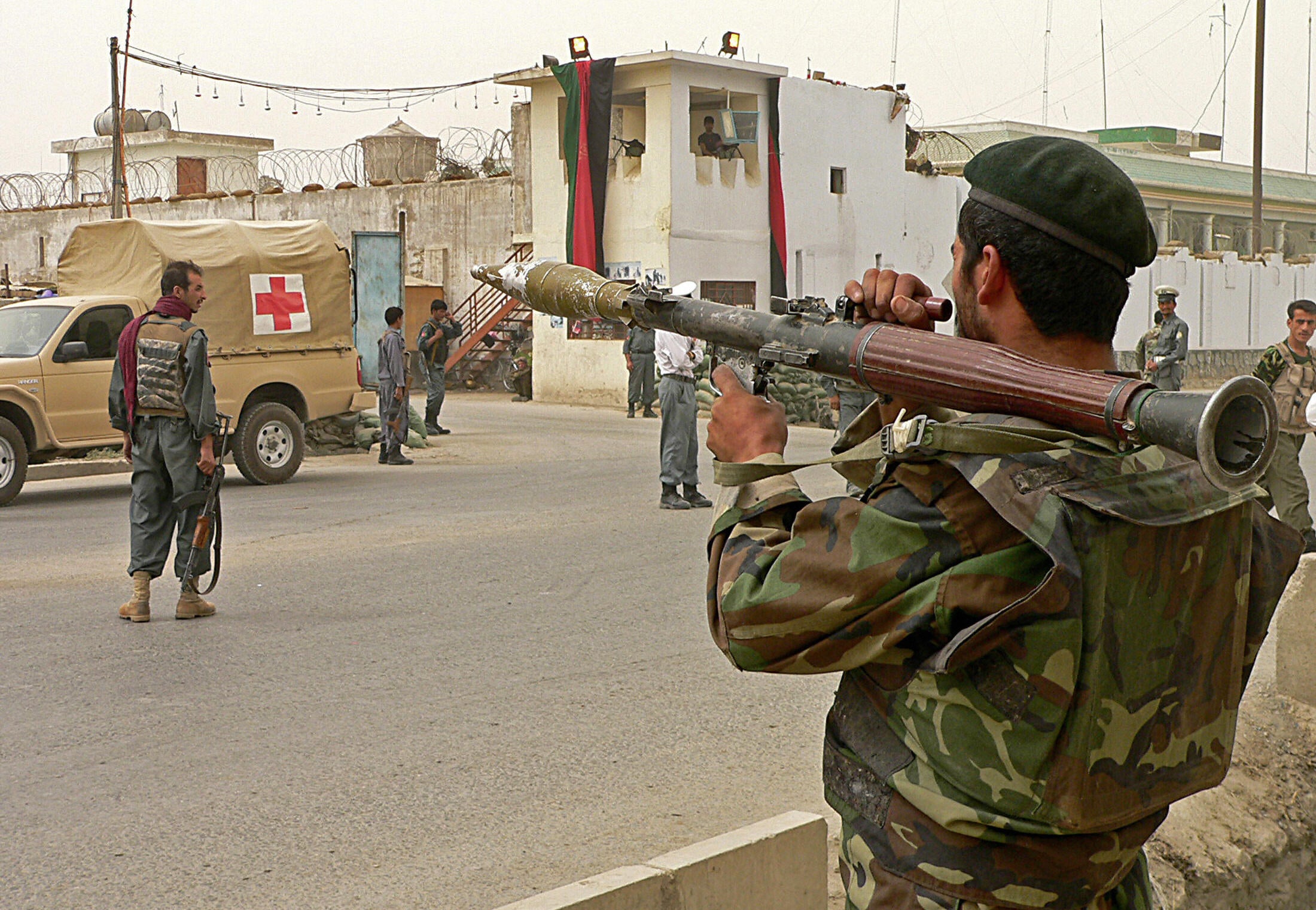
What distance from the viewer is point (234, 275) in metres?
14.2

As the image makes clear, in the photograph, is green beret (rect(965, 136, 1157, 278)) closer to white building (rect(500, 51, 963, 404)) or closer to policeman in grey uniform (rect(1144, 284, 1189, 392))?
policeman in grey uniform (rect(1144, 284, 1189, 392))

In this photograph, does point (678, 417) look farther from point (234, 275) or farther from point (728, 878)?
point (728, 878)

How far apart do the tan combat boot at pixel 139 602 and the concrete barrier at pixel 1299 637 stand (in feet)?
17.6

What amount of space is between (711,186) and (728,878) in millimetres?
21986

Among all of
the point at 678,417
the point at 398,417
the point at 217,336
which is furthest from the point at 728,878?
the point at 398,417

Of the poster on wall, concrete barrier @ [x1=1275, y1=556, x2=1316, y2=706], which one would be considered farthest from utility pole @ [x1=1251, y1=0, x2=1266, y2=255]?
concrete barrier @ [x1=1275, y1=556, x2=1316, y2=706]

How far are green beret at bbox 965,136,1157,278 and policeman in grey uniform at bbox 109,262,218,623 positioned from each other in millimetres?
6019

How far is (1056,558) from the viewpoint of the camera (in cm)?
157

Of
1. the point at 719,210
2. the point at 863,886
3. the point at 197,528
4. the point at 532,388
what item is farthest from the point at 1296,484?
the point at 532,388

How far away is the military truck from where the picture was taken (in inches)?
480

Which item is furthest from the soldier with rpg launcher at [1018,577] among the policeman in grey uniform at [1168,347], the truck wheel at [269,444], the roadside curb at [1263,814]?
the policeman in grey uniform at [1168,347]

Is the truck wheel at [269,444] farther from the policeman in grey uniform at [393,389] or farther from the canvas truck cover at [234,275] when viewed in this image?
the policeman in grey uniform at [393,389]

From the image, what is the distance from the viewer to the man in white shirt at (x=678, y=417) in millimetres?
11047

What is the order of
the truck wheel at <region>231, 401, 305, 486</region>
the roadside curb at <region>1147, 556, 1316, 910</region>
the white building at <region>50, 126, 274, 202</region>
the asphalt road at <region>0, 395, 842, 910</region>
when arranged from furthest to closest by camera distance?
1. the white building at <region>50, 126, 274, 202</region>
2. the truck wheel at <region>231, 401, 305, 486</region>
3. the asphalt road at <region>0, 395, 842, 910</region>
4. the roadside curb at <region>1147, 556, 1316, 910</region>
